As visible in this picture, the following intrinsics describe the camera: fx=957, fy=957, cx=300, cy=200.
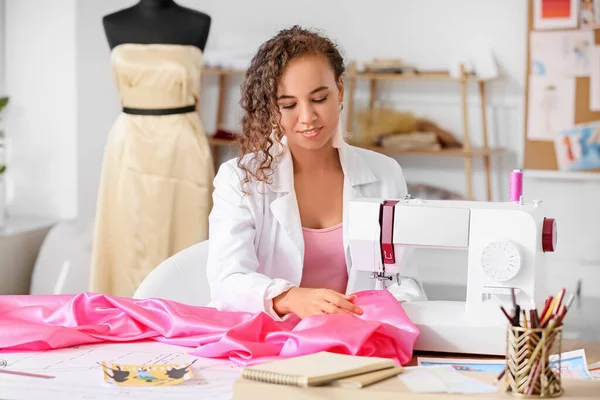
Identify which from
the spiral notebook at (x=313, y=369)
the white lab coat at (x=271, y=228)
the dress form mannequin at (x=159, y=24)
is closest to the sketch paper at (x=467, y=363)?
the spiral notebook at (x=313, y=369)

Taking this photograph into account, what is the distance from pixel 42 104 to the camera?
4719 millimetres

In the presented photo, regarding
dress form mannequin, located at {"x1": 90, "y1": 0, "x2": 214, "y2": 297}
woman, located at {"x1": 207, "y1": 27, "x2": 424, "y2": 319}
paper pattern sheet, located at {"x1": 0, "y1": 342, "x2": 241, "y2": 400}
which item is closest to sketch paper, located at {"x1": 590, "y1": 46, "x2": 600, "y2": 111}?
dress form mannequin, located at {"x1": 90, "y1": 0, "x2": 214, "y2": 297}

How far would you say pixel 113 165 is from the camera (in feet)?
13.2

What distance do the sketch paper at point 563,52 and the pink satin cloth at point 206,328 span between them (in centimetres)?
364

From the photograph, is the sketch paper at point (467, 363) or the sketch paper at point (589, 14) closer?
the sketch paper at point (467, 363)

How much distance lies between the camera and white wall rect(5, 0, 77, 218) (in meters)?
4.68

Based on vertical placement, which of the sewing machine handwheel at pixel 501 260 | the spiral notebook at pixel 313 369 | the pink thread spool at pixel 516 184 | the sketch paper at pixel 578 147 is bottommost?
the spiral notebook at pixel 313 369

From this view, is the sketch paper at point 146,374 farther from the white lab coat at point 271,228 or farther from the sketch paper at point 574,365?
the sketch paper at point 574,365

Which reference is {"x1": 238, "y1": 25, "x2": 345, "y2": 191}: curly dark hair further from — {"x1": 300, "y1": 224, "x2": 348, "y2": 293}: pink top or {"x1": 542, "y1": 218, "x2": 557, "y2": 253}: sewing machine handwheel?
{"x1": 542, "y1": 218, "x2": 557, "y2": 253}: sewing machine handwheel

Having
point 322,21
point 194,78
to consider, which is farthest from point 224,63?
point 194,78

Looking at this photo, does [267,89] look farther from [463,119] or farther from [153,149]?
[463,119]

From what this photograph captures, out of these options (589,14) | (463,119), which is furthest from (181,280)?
(589,14)

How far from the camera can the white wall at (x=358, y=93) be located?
4.71 meters

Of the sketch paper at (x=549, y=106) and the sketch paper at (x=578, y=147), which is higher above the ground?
the sketch paper at (x=549, y=106)
